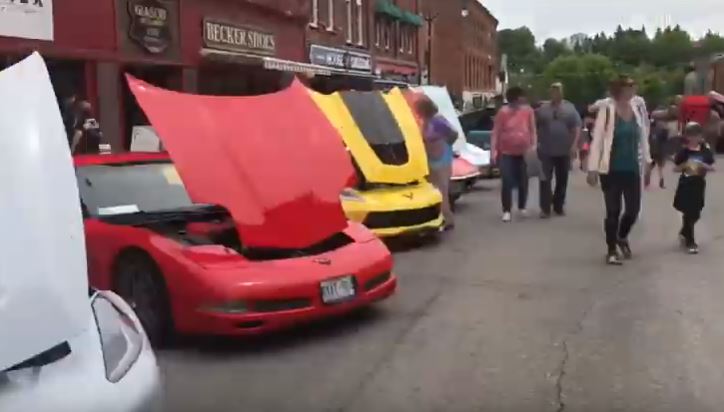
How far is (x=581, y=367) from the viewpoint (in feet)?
19.3

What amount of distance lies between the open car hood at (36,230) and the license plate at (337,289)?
3.53m

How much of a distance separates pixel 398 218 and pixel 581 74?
226ft

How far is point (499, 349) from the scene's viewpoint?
20.9 ft

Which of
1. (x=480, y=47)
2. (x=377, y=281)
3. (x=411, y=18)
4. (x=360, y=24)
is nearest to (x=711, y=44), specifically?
(x=480, y=47)

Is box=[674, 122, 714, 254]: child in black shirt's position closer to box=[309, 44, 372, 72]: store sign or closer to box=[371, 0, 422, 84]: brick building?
box=[309, 44, 372, 72]: store sign

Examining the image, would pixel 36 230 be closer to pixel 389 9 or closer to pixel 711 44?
pixel 389 9

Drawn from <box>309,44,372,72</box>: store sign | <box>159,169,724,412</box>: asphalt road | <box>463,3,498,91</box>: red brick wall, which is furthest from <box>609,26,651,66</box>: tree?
<box>159,169,724,412</box>: asphalt road

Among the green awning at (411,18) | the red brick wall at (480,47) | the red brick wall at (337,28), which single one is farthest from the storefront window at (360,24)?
the red brick wall at (480,47)

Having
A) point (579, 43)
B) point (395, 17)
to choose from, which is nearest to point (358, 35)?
point (395, 17)

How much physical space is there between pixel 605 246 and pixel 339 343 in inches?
189

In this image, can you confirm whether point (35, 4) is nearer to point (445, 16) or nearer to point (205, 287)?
point (205, 287)

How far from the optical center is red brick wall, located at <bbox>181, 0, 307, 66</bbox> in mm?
21203

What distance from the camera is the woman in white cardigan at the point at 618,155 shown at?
9.20 metres

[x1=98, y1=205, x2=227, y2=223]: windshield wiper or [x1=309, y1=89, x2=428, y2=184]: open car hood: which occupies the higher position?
[x1=309, y1=89, x2=428, y2=184]: open car hood
